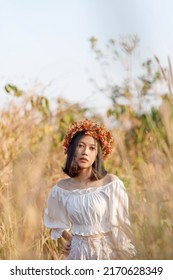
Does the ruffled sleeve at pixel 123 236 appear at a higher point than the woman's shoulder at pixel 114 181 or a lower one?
lower

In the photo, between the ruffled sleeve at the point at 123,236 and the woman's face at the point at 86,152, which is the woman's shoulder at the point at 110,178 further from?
the ruffled sleeve at the point at 123,236

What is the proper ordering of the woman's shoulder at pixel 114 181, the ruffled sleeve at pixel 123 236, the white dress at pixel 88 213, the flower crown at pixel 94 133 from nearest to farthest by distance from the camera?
1. the ruffled sleeve at pixel 123 236
2. the white dress at pixel 88 213
3. the woman's shoulder at pixel 114 181
4. the flower crown at pixel 94 133

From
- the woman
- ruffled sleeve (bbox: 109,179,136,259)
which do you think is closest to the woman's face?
the woman

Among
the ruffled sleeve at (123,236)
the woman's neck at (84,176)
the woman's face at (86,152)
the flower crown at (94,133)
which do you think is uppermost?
the flower crown at (94,133)

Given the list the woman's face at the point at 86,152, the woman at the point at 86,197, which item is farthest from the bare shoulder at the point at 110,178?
the woman's face at the point at 86,152

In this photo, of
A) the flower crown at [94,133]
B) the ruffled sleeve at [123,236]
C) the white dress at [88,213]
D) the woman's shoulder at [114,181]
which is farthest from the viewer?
the flower crown at [94,133]

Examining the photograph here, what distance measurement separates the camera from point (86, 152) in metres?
3.10

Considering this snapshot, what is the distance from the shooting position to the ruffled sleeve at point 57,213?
314 centimetres

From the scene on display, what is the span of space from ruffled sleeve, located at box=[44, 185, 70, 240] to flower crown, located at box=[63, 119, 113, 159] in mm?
246

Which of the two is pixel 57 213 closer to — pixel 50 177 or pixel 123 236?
pixel 123 236

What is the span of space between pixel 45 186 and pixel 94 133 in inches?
31.1

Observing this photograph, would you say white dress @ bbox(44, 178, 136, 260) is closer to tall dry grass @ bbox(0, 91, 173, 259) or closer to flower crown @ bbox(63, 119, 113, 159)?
tall dry grass @ bbox(0, 91, 173, 259)

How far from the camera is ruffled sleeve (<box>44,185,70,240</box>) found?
314 cm

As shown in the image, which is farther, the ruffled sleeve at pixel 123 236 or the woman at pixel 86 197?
the woman at pixel 86 197
